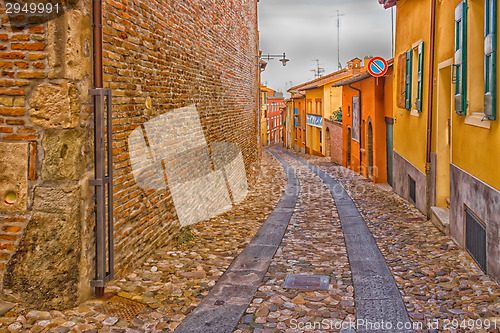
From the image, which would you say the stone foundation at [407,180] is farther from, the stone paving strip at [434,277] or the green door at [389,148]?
the green door at [389,148]

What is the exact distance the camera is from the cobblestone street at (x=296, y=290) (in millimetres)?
4312

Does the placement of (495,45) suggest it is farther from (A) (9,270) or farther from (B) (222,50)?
(B) (222,50)

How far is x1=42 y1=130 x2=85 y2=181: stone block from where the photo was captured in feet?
14.3

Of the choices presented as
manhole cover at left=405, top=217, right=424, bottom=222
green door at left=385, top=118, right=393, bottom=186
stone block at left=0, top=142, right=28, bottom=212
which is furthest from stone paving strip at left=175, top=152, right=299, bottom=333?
green door at left=385, top=118, right=393, bottom=186

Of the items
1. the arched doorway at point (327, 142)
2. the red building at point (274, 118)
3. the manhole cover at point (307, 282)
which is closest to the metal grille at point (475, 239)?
the manhole cover at point (307, 282)

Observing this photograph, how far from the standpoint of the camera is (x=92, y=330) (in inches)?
162

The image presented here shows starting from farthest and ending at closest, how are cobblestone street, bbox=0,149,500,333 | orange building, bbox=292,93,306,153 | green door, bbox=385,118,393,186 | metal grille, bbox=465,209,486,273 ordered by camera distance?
orange building, bbox=292,93,306,153 → green door, bbox=385,118,393,186 → metal grille, bbox=465,209,486,273 → cobblestone street, bbox=0,149,500,333

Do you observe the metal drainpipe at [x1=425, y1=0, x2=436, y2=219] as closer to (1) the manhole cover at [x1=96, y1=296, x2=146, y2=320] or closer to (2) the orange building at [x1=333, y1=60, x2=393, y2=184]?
(2) the orange building at [x1=333, y1=60, x2=393, y2=184]

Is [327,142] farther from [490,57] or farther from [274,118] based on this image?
[274,118]

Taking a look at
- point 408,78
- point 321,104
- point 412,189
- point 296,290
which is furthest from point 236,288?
point 321,104

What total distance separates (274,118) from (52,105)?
62.7 metres

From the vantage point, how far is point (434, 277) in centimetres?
557

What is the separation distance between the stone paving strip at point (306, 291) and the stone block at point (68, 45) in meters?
2.90

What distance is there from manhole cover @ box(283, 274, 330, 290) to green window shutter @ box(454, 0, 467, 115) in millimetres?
3030
